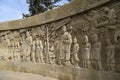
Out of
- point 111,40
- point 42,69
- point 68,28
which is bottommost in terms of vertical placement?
point 42,69

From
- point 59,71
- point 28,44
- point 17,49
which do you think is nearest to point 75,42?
point 59,71

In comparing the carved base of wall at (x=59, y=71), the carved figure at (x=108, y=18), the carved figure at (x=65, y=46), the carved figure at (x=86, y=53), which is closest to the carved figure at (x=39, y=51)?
the carved base of wall at (x=59, y=71)

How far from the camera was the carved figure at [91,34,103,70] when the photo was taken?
18.5ft

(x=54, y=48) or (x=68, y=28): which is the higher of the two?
(x=68, y=28)

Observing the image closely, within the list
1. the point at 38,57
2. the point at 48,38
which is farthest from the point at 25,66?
the point at 48,38

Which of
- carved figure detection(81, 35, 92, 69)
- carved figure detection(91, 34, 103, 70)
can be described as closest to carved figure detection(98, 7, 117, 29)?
carved figure detection(91, 34, 103, 70)

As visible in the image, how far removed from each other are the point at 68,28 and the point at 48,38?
147 centimetres

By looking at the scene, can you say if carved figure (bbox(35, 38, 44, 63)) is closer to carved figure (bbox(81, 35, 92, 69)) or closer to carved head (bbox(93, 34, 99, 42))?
carved figure (bbox(81, 35, 92, 69))

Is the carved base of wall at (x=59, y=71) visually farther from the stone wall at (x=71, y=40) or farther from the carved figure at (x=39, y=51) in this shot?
the carved figure at (x=39, y=51)

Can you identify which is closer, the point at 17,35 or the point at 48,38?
the point at 48,38

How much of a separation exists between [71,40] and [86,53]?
Result: 0.92 metres

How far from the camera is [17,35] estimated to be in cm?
1041

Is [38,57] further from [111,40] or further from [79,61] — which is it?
[111,40]

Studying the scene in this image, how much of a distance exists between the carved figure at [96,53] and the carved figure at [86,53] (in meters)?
0.16
